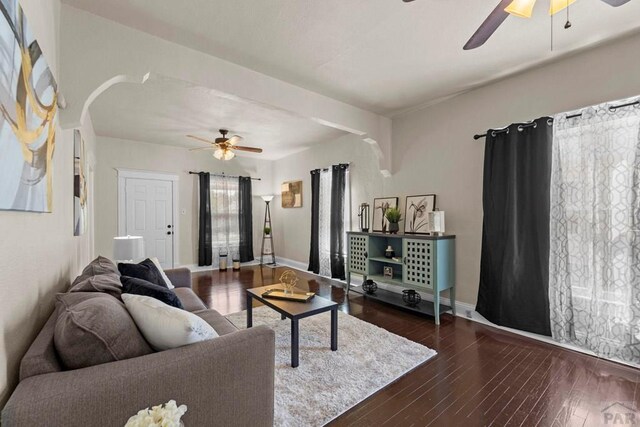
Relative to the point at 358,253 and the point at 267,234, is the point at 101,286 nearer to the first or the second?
the point at 358,253

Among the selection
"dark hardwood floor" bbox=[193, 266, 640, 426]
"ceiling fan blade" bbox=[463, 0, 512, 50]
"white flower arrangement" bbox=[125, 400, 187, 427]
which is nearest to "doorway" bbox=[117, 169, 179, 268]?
"dark hardwood floor" bbox=[193, 266, 640, 426]

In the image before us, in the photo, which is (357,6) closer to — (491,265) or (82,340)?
(82,340)

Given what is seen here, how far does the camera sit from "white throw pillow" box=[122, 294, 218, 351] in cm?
121

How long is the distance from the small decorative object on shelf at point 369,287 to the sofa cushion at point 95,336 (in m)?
3.26

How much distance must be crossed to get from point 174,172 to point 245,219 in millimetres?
1785

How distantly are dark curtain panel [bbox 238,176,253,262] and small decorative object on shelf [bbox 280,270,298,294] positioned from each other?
3822 mm

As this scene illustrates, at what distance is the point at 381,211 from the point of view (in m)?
4.32

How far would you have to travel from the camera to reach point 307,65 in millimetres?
2705

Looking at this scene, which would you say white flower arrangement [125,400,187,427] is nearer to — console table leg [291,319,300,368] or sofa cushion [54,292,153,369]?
sofa cushion [54,292,153,369]

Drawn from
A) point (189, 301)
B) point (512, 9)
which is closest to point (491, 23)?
point (512, 9)

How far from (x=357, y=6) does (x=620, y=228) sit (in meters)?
2.74

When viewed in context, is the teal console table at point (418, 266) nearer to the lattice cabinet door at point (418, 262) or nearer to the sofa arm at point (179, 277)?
the lattice cabinet door at point (418, 262)

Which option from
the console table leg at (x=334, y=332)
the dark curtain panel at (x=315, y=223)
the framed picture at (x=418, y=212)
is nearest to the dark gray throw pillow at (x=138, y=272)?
the console table leg at (x=334, y=332)

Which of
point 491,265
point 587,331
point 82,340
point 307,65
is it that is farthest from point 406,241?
point 82,340
